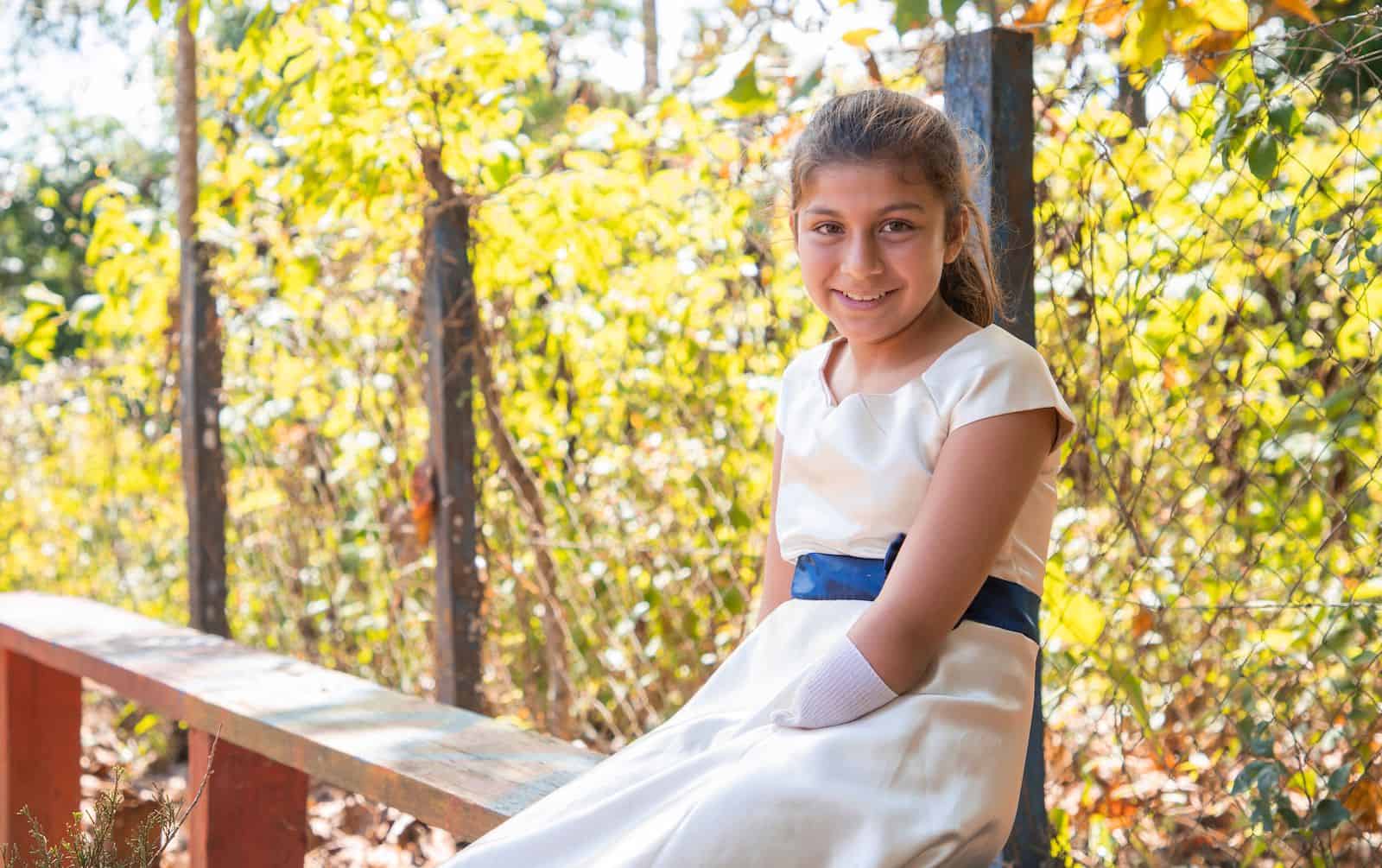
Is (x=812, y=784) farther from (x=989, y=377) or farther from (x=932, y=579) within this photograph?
(x=989, y=377)

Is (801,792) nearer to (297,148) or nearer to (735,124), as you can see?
(735,124)

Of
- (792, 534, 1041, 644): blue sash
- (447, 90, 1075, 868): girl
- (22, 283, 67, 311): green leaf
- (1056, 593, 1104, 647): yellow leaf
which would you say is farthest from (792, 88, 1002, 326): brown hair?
(22, 283, 67, 311): green leaf

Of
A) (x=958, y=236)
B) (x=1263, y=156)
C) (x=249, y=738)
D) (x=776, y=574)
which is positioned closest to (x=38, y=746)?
(x=249, y=738)

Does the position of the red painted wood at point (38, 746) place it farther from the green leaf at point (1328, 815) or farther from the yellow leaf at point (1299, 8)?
the yellow leaf at point (1299, 8)

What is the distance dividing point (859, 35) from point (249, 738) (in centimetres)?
151

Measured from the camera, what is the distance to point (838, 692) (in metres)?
1.26

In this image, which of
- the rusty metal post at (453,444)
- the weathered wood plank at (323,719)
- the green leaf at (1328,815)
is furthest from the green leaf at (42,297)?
Result: the green leaf at (1328,815)

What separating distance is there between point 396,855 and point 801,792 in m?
2.12

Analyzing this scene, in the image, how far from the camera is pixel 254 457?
3859 millimetres

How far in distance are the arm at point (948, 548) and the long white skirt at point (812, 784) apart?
0.05 meters

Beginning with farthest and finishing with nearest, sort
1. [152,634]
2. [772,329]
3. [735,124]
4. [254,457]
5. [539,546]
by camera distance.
A: 1. [254,457]
2. [539,546]
3. [152,634]
4. [772,329]
5. [735,124]

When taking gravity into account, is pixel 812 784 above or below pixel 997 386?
below

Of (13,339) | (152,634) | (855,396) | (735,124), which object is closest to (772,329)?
(735,124)

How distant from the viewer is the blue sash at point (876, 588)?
4.42 feet
